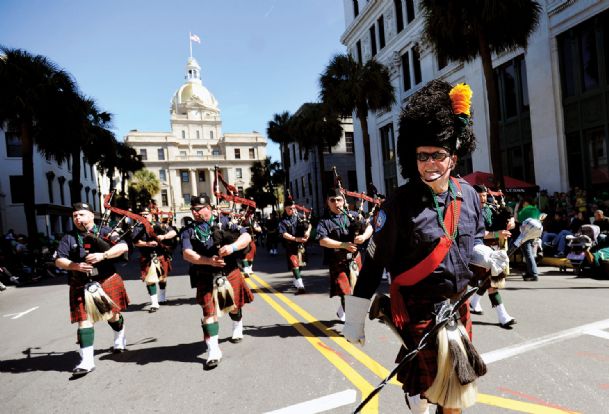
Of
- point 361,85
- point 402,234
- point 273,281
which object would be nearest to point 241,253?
point 402,234

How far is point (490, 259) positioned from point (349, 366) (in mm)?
2579

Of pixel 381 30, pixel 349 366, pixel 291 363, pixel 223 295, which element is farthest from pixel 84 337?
pixel 381 30

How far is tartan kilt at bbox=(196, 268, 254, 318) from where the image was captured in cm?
496

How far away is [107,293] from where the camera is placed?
510 cm

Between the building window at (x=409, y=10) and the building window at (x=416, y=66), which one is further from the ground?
the building window at (x=409, y=10)

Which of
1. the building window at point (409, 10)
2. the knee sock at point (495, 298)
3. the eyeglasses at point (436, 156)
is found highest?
the building window at point (409, 10)

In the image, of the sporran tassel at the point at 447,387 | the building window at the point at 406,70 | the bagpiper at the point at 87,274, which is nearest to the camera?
the sporran tassel at the point at 447,387

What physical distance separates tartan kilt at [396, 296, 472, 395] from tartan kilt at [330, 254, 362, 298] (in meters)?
3.60

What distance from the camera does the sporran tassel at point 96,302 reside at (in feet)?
16.0

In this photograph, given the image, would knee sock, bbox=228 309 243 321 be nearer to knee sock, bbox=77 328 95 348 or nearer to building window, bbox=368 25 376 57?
knee sock, bbox=77 328 95 348

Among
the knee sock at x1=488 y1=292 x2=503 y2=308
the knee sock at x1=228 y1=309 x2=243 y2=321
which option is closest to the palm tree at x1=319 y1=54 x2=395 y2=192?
the knee sock at x1=488 y1=292 x2=503 y2=308

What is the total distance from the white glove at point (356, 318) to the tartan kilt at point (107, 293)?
390 cm

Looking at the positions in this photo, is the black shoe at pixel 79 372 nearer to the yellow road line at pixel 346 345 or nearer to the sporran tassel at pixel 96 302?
the sporran tassel at pixel 96 302

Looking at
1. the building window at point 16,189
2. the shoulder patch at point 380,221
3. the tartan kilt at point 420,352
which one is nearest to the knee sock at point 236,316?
the tartan kilt at point 420,352
